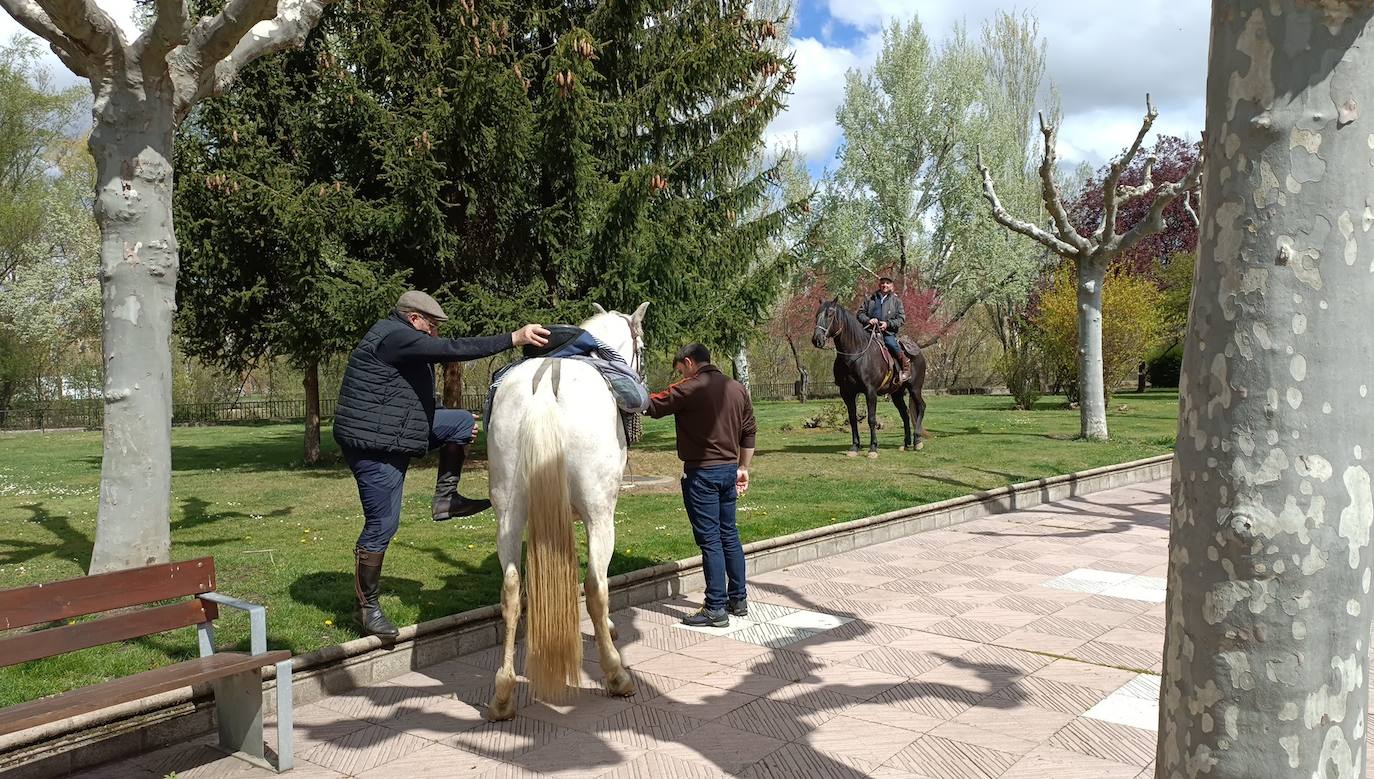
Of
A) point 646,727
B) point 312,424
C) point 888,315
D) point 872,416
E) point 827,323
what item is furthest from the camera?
point 312,424

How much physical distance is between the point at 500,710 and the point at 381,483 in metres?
1.62

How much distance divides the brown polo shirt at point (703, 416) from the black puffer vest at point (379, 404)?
161 cm

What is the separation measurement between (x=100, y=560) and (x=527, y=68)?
38.6ft

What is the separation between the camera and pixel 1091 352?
18.7 metres

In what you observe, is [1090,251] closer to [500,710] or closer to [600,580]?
[600,580]

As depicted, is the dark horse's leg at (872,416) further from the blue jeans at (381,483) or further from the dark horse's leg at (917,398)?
the blue jeans at (381,483)

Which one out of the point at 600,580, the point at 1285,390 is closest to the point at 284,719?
the point at 600,580

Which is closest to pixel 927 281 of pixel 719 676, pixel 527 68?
pixel 527 68

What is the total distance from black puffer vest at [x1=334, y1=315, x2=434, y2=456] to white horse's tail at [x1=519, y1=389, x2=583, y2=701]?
98 centimetres

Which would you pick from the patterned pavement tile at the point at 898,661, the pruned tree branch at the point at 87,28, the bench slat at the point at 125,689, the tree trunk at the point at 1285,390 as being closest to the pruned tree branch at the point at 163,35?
the pruned tree branch at the point at 87,28

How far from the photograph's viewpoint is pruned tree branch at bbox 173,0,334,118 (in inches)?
248

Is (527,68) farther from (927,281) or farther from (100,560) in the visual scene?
(927,281)

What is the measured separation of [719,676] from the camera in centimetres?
536

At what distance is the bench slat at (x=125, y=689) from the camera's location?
3478mm
